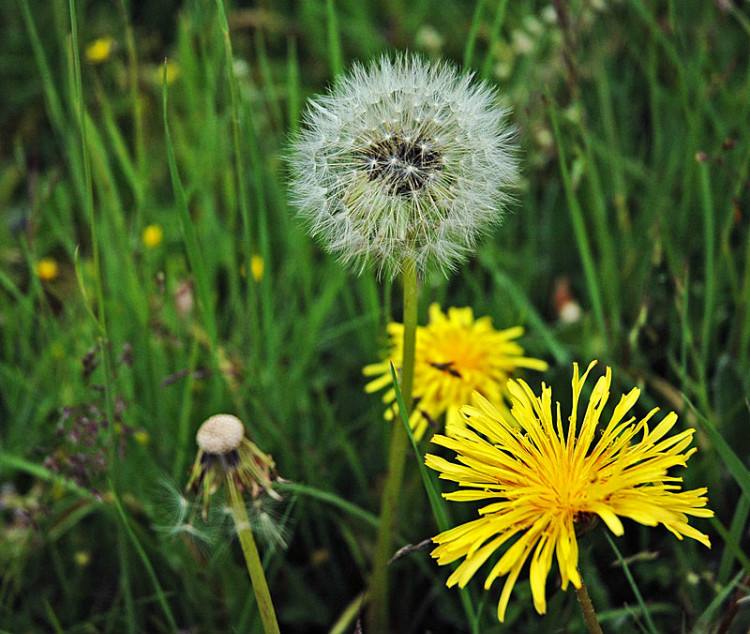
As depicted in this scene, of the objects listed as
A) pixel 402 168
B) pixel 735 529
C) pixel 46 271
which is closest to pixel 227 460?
pixel 402 168

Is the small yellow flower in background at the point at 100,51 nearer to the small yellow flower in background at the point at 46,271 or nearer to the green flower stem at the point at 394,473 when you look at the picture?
the small yellow flower in background at the point at 46,271

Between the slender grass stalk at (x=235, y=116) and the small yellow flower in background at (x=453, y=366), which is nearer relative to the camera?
the slender grass stalk at (x=235, y=116)

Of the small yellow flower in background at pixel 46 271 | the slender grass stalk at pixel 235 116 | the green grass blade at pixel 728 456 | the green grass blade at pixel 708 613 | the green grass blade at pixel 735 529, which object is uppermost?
the small yellow flower in background at pixel 46 271

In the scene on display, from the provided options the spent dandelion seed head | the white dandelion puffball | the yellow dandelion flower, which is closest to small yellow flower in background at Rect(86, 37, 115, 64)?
the white dandelion puffball

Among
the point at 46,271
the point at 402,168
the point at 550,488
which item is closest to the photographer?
the point at 550,488

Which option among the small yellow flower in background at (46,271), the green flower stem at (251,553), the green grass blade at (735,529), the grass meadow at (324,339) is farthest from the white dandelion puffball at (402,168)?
the small yellow flower in background at (46,271)

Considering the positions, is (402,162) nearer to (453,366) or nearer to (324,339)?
(453,366)
